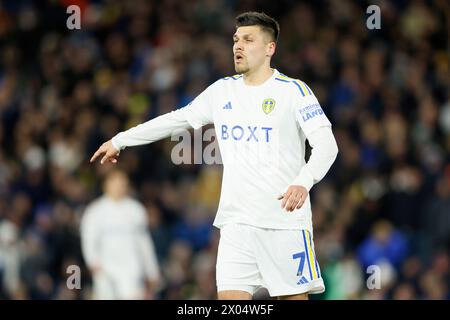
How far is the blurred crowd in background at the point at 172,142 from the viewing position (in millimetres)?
13219

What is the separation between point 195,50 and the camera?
16438 millimetres

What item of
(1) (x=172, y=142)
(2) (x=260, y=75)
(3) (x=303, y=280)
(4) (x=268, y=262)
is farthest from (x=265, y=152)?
(1) (x=172, y=142)

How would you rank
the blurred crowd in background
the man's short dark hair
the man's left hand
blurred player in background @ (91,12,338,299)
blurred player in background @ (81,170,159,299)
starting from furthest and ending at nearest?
the blurred crowd in background
blurred player in background @ (81,170,159,299)
the man's short dark hair
blurred player in background @ (91,12,338,299)
the man's left hand

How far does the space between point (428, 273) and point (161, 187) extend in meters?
4.05

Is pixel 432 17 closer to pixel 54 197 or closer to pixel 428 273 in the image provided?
pixel 428 273

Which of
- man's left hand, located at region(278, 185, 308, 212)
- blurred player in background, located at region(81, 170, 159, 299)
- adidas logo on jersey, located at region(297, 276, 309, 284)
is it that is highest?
man's left hand, located at region(278, 185, 308, 212)

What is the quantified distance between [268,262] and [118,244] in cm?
591

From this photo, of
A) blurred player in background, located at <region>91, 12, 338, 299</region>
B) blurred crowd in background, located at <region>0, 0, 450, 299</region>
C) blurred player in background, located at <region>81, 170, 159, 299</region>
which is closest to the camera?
blurred player in background, located at <region>91, 12, 338, 299</region>

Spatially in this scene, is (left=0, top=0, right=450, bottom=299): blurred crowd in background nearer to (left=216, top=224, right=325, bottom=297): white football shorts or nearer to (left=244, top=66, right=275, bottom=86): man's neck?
(left=216, top=224, right=325, bottom=297): white football shorts

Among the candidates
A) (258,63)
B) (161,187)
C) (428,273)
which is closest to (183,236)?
(161,187)

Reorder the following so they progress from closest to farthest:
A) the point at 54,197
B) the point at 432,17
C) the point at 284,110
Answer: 1. the point at 284,110
2. the point at 54,197
3. the point at 432,17

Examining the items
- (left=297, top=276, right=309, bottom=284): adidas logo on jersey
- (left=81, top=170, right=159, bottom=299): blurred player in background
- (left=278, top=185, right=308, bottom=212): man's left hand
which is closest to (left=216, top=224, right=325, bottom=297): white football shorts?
(left=297, top=276, right=309, bottom=284): adidas logo on jersey

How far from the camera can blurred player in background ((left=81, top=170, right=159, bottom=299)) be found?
1266 cm

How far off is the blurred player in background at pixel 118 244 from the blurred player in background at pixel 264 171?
5.48 m
